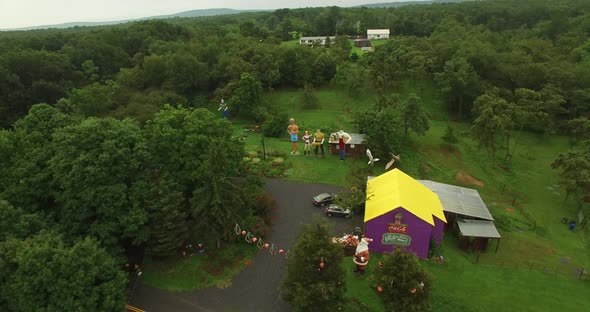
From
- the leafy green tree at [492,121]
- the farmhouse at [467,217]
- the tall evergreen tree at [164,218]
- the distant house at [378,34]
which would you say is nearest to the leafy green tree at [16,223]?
the tall evergreen tree at [164,218]

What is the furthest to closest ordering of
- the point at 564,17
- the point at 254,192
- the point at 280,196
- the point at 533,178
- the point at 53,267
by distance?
the point at 564,17 → the point at 533,178 → the point at 280,196 → the point at 254,192 → the point at 53,267

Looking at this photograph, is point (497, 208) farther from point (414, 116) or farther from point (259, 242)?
point (259, 242)

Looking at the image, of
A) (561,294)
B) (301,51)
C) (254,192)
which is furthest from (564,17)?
(254,192)

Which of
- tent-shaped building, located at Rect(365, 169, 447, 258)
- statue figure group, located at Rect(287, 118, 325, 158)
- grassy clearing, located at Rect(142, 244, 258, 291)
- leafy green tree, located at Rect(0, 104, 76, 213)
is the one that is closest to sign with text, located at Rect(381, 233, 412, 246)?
tent-shaped building, located at Rect(365, 169, 447, 258)

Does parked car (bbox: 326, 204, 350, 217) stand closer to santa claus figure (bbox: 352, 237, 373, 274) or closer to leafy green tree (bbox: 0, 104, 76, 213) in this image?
santa claus figure (bbox: 352, 237, 373, 274)

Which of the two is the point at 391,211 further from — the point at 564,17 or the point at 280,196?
the point at 564,17
